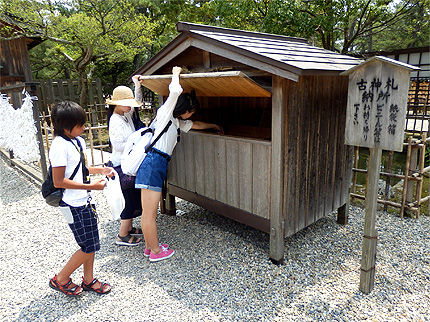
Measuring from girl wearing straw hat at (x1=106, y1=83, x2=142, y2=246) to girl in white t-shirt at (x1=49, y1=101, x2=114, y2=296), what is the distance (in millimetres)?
834

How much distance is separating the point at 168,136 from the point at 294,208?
1.79 meters

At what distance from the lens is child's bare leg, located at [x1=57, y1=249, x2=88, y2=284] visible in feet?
10.2

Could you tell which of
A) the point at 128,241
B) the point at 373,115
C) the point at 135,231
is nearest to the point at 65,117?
the point at 128,241

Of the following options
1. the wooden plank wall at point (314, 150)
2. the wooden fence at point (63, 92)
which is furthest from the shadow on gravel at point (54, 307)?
the wooden fence at point (63, 92)

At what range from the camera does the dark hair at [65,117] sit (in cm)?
279

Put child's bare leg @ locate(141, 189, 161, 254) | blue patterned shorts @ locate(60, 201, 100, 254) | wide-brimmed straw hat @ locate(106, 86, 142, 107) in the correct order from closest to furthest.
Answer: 1. blue patterned shorts @ locate(60, 201, 100, 254)
2. child's bare leg @ locate(141, 189, 161, 254)
3. wide-brimmed straw hat @ locate(106, 86, 142, 107)

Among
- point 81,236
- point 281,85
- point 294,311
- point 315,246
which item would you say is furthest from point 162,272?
point 281,85

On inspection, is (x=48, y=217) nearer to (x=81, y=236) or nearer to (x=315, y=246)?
(x=81, y=236)

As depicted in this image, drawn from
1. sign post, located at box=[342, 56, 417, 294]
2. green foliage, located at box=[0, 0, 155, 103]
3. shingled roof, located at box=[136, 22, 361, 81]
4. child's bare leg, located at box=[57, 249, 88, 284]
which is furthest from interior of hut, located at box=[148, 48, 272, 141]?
green foliage, located at box=[0, 0, 155, 103]

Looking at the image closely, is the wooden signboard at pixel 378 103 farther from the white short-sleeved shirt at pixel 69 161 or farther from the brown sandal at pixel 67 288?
the brown sandal at pixel 67 288

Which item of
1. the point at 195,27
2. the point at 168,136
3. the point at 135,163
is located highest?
the point at 195,27

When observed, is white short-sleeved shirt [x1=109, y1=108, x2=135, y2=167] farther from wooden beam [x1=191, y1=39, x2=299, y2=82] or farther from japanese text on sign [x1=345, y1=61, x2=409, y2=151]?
japanese text on sign [x1=345, y1=61, x2=409, y2=151]

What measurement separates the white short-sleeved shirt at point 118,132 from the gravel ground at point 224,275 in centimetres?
139

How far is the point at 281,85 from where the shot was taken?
11.0ft
